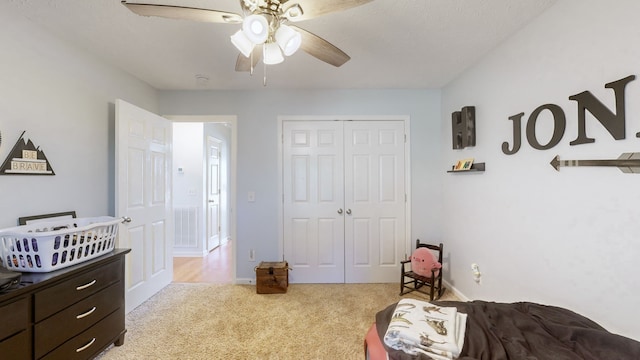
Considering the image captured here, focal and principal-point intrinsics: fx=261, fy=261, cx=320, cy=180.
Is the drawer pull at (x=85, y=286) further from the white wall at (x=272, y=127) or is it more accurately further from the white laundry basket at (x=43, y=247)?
the white wall at (x=272, y=127)

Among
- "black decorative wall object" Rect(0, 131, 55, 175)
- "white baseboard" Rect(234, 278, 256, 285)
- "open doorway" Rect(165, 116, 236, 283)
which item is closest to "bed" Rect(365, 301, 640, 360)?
"white baseboard" Rect(234, 278, 256, 285)

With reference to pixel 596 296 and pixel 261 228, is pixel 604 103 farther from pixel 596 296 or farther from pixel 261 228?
pixel 261 228

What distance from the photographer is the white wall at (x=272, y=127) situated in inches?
124

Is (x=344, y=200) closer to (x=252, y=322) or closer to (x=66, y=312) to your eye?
(x=252, y=322)

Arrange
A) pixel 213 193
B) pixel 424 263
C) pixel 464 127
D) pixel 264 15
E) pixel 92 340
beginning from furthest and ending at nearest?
pixel 213 193
pixel 424 263
pixel 464 127
pixel 92 340
pixel 264 15

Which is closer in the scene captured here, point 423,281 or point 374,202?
point 423,281

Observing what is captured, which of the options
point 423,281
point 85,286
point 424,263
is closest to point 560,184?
point 424,263

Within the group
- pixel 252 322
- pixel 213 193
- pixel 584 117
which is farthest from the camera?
pixel 213 193

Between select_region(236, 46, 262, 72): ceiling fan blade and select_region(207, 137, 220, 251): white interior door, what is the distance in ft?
10.1

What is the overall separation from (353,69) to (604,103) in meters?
1.83

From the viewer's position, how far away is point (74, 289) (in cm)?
159

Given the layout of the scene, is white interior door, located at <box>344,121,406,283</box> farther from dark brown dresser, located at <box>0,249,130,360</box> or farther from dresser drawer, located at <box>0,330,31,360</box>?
dresser drawer, located at <box>0,330,31,360</box>

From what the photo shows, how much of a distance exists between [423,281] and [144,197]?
3.02 meters

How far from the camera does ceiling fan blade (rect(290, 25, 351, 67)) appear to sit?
1473 mm
